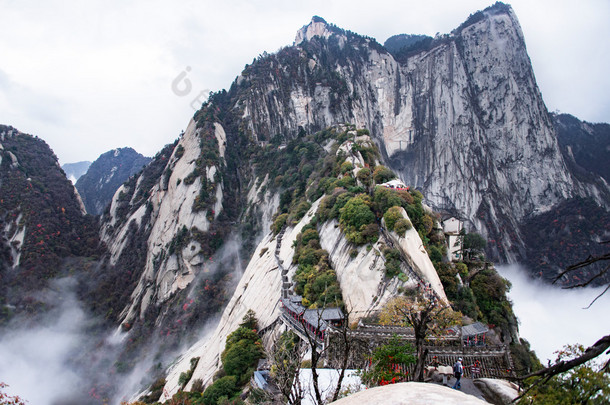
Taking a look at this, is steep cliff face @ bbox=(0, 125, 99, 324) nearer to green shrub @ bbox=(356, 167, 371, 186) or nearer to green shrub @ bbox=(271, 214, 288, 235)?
green shrub @ bbox=(271, 214, 288, 235)

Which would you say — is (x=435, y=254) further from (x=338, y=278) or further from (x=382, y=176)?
(x=382, y=176)

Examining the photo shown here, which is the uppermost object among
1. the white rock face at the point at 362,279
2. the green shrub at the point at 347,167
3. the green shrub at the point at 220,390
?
the green shrub at the point at 347,167

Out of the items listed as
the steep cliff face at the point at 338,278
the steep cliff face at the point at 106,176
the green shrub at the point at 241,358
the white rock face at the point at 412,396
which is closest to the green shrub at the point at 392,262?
the steep cliff face at the point at 338,278

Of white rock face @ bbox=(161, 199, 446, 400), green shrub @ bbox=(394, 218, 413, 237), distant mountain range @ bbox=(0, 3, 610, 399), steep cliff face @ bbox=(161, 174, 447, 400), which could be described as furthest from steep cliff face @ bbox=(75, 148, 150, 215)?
green shrub @ bbox=(394, 218, 413, 237)

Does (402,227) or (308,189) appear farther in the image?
(308,189)

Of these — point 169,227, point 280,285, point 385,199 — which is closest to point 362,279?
point 385,199

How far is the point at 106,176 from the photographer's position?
17688 cm

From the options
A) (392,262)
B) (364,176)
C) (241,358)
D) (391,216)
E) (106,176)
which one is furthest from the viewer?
(106,176)

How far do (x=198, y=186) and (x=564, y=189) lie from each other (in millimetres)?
109366

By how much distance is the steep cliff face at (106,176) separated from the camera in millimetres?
163625

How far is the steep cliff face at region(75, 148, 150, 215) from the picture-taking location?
537 feet

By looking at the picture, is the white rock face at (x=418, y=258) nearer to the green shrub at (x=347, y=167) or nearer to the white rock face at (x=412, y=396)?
the green shrub at (x=347, y=167)

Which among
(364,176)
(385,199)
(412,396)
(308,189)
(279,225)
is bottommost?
(412,396)

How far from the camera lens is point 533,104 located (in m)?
116
